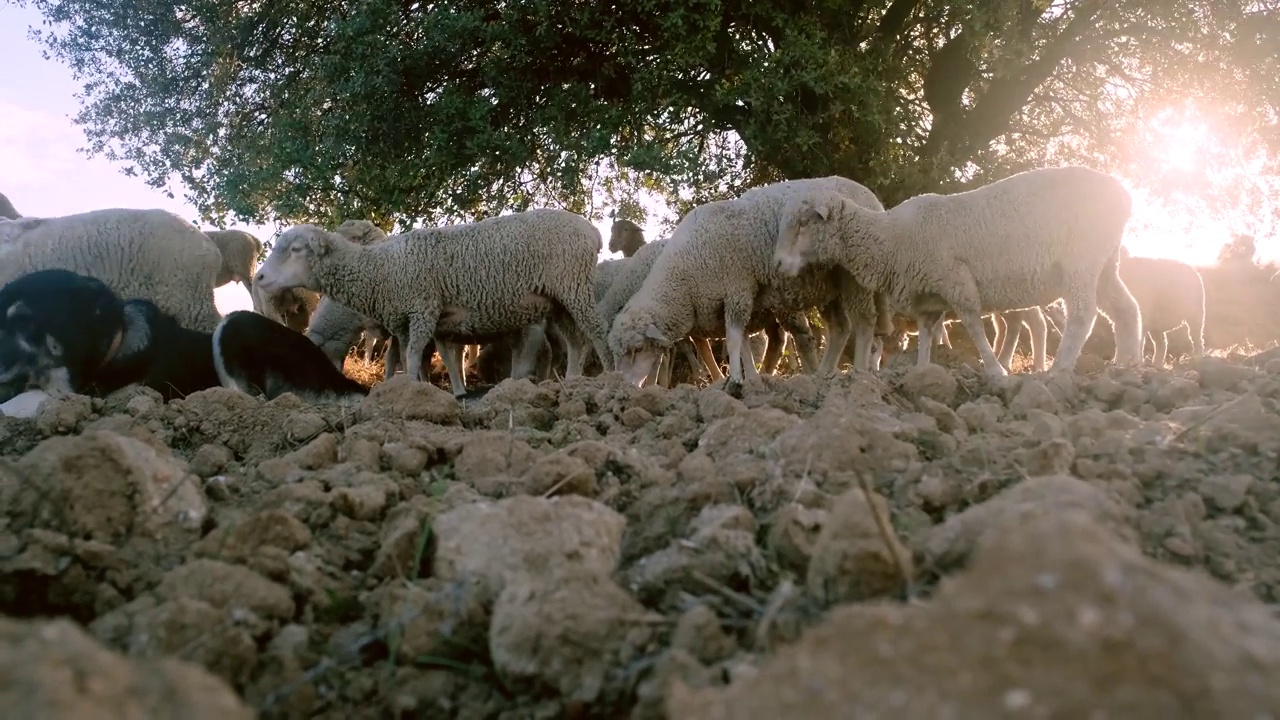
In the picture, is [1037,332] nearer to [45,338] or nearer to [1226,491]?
[1226,491]

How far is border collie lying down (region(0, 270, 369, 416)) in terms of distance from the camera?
7535mm

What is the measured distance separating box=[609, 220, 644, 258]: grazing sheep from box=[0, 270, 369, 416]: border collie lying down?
6708mm

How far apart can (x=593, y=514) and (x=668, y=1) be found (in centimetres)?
1037

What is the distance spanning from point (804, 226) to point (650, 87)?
13.1 ft

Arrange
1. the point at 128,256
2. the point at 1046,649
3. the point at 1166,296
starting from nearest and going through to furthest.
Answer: the point at 1046,649 → the point at 128,256 → the point at 1166,296

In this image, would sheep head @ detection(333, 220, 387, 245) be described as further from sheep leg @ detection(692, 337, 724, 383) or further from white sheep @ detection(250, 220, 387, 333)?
sheep leg @ detection(692, 337, 724, 383)

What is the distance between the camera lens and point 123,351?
792cm

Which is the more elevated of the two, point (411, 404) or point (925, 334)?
point (925, 334)

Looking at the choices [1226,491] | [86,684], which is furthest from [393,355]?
[86,684]

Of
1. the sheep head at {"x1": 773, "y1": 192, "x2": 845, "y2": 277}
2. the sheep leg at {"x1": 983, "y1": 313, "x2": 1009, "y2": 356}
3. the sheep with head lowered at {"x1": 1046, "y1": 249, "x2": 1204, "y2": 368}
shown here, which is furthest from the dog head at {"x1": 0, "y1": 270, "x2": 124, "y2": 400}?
the sheep with head lowered at {"x1": 1046, "y1": 249, "x2": 1204, "y2": 368}

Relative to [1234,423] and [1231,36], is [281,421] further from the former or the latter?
[1231,36]

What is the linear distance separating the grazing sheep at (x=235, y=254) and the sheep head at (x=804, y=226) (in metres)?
6.78

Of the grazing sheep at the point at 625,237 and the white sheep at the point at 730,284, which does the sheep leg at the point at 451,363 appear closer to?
the white sheep at the point at 730,284

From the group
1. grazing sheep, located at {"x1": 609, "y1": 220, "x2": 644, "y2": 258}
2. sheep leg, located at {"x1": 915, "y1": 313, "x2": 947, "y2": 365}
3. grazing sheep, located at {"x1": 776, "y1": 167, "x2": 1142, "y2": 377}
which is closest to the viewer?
grazing sheep, located at {"x1": 776, "y1": 167, "x2": 1142, "y2": 377}
